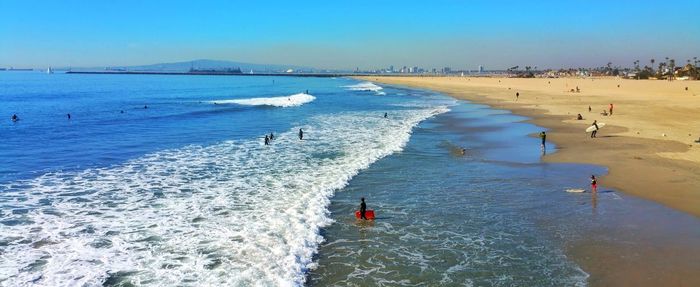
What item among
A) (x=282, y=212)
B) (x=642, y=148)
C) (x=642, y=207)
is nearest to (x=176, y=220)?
(x=282, y=212)

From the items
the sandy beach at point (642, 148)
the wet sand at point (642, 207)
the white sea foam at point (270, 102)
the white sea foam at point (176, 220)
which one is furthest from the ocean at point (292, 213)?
the white sea foam at point (270, 102)

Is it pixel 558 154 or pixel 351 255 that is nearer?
pixel 351 255

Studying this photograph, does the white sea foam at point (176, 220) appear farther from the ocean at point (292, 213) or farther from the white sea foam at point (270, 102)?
the white sea foam at point (270, 102)

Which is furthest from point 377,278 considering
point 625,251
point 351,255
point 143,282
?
point 625,251

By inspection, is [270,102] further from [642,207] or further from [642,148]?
[642,207]

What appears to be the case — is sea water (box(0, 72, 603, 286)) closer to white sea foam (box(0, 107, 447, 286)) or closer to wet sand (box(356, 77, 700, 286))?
white sea foam (box(0, 107, 447, 286))

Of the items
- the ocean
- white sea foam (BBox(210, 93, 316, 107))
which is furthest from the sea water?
white sea foam (BBox(210, 93, 316, 107))

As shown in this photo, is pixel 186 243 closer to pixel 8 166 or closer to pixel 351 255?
pixel 351 255
